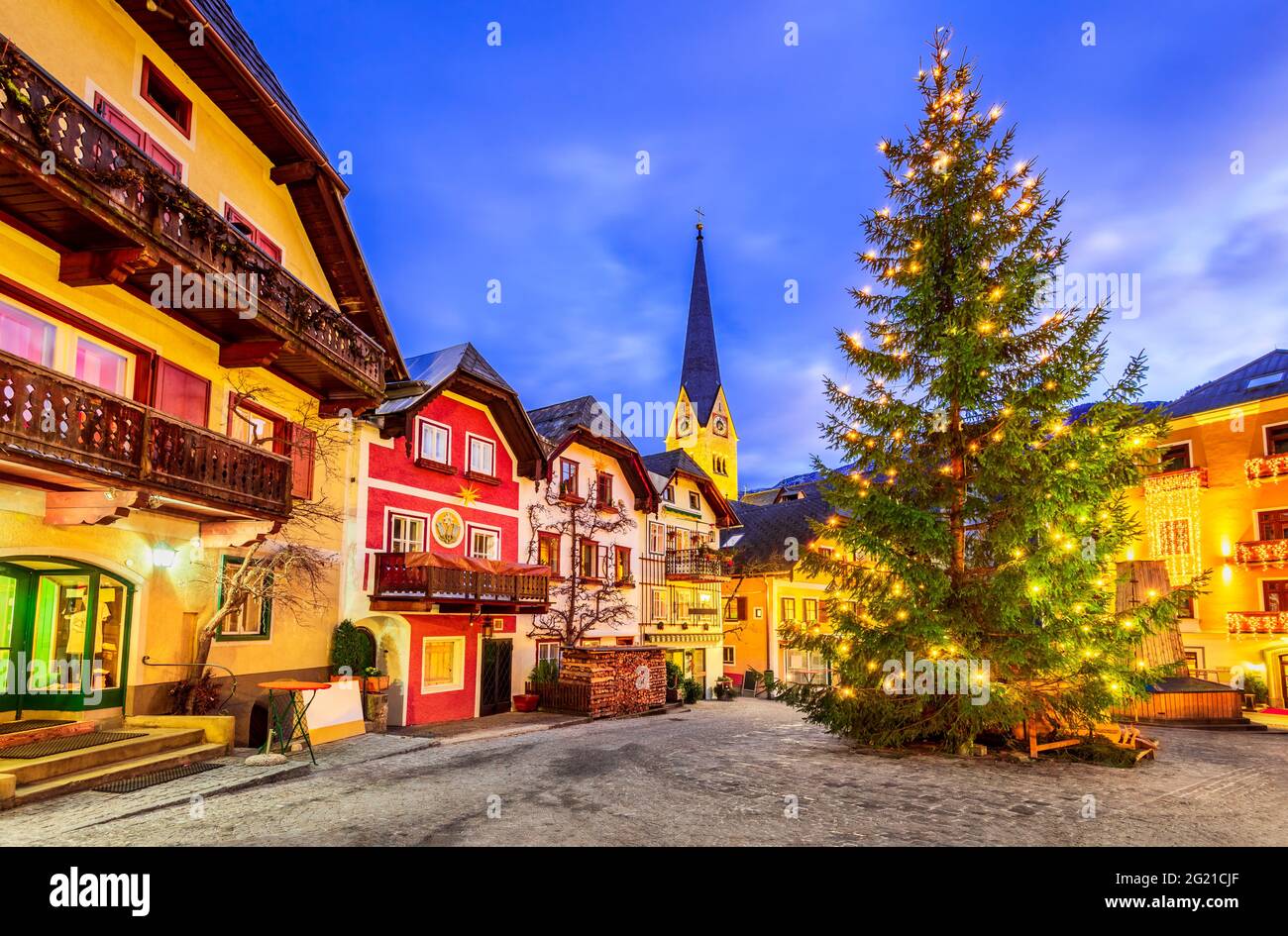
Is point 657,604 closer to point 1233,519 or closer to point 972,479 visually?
point 972,479

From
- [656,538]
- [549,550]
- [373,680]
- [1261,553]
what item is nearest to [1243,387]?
[1261,553]

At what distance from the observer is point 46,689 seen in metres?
11.2

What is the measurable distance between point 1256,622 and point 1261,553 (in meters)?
2.37

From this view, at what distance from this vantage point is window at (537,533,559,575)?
81.5ft

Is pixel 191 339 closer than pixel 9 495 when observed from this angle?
No

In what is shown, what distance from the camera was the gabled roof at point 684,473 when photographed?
3225cm

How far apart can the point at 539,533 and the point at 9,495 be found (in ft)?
52.0

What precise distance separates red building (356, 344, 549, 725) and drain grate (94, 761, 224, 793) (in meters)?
6.84

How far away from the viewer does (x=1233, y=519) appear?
28.1 m

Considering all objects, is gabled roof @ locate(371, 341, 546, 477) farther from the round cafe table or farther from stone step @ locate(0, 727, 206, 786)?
stone step @ locate(0, 727, 206, 786)

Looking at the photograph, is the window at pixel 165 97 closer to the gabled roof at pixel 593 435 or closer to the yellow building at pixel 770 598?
the gabled roof at pixel 593 435

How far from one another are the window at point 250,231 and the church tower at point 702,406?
162ft
